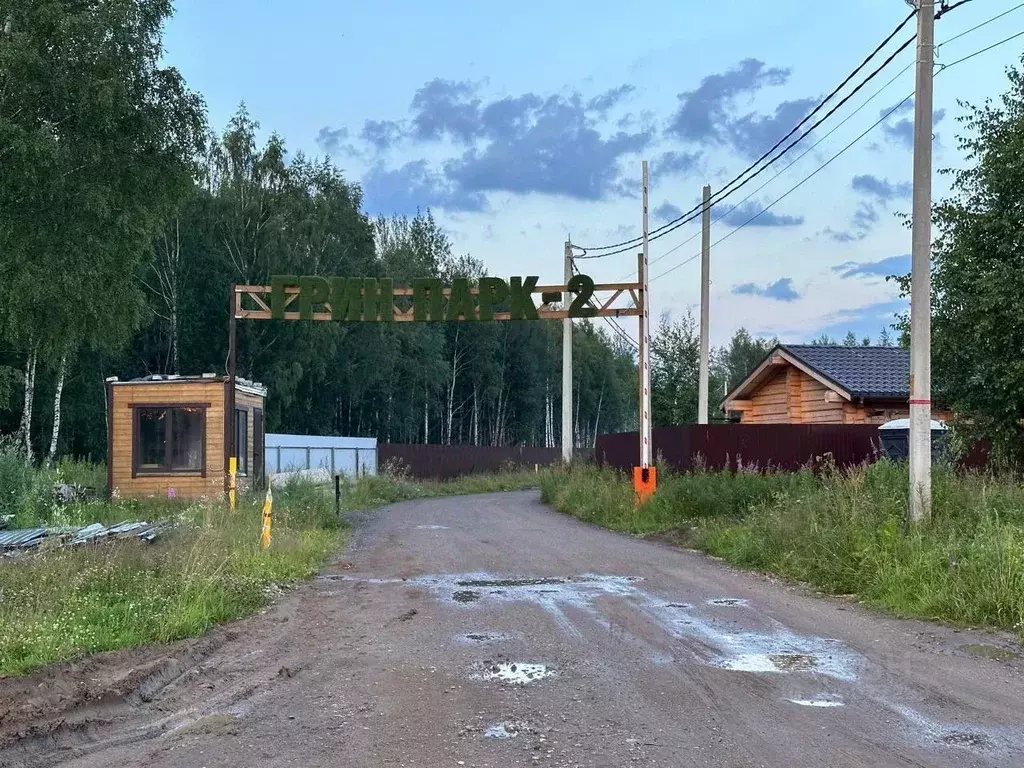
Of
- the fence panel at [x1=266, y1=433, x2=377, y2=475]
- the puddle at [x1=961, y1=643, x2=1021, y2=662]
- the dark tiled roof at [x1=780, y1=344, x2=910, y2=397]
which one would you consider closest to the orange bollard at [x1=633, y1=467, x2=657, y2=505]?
the dark tiled roof at [x1=780, y1=344, x2=910, y2=397]

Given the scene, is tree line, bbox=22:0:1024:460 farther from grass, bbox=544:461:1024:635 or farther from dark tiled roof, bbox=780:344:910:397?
dark tiled roof, bbox=780:344:910:397

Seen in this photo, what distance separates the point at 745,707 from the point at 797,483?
10.8 m

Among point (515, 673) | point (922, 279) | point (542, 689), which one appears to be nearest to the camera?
point (542, 689)

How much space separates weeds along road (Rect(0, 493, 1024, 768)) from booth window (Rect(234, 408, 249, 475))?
40.9 feet

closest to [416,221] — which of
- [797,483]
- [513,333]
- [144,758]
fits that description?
[513,333]

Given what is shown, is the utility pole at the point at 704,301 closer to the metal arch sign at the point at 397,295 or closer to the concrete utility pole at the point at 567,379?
the metal arch sign at the point at 397,295

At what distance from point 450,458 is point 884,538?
3506 cm

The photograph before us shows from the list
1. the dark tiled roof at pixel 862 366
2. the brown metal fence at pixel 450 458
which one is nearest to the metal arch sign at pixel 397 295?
the dark tiled roof at pixel 862 366

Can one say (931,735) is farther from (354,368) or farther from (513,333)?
(513,333)

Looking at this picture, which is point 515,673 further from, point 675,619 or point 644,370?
point 644,370

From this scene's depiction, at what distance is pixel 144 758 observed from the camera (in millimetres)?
4945

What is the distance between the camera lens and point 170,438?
20.8 meters

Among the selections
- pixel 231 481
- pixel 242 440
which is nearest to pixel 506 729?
pixel 231 481

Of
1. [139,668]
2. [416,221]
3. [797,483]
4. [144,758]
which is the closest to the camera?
[144,758]
